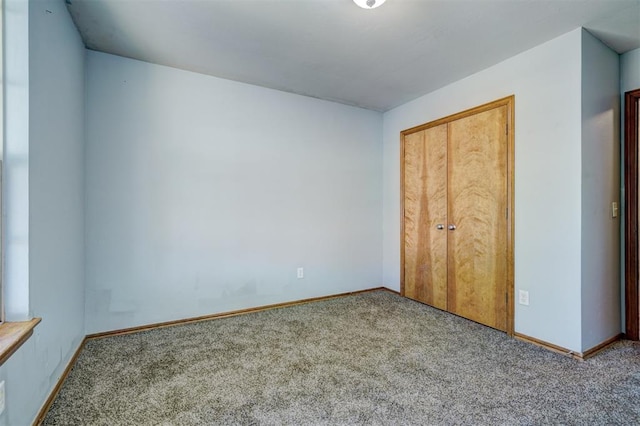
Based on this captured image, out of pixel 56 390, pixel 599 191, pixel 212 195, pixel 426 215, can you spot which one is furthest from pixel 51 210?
pixel 599 191

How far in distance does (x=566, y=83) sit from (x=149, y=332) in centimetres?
386

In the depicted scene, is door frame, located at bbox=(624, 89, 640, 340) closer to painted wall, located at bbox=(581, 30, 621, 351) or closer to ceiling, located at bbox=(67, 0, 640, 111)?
painted wall, located at bbox=(581, 30, 621, 351)

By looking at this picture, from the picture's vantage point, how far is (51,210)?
5.80 ft

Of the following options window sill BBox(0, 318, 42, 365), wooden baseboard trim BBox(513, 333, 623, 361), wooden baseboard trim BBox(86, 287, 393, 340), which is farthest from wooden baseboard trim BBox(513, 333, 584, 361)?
window sill BBox(0, 318, 42, 365)

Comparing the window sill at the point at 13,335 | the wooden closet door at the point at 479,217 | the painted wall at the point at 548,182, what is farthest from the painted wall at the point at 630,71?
the window sill at the point at 13,335

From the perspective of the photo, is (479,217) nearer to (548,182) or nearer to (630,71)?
(548,182)

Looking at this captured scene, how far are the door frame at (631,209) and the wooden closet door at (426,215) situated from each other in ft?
4.53

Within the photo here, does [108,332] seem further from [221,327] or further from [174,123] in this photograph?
[174,123]

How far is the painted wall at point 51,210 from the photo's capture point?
58.9 inches

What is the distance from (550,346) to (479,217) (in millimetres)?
1145

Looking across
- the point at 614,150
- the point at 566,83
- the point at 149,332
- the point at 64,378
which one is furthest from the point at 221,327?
the point at 614,150

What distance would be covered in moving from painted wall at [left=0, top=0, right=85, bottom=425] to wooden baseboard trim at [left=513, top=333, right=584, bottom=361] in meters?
3.20

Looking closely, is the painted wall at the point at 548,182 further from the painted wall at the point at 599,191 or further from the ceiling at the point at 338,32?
the ceiling at the point at 338,32

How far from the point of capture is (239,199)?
3.14 m
